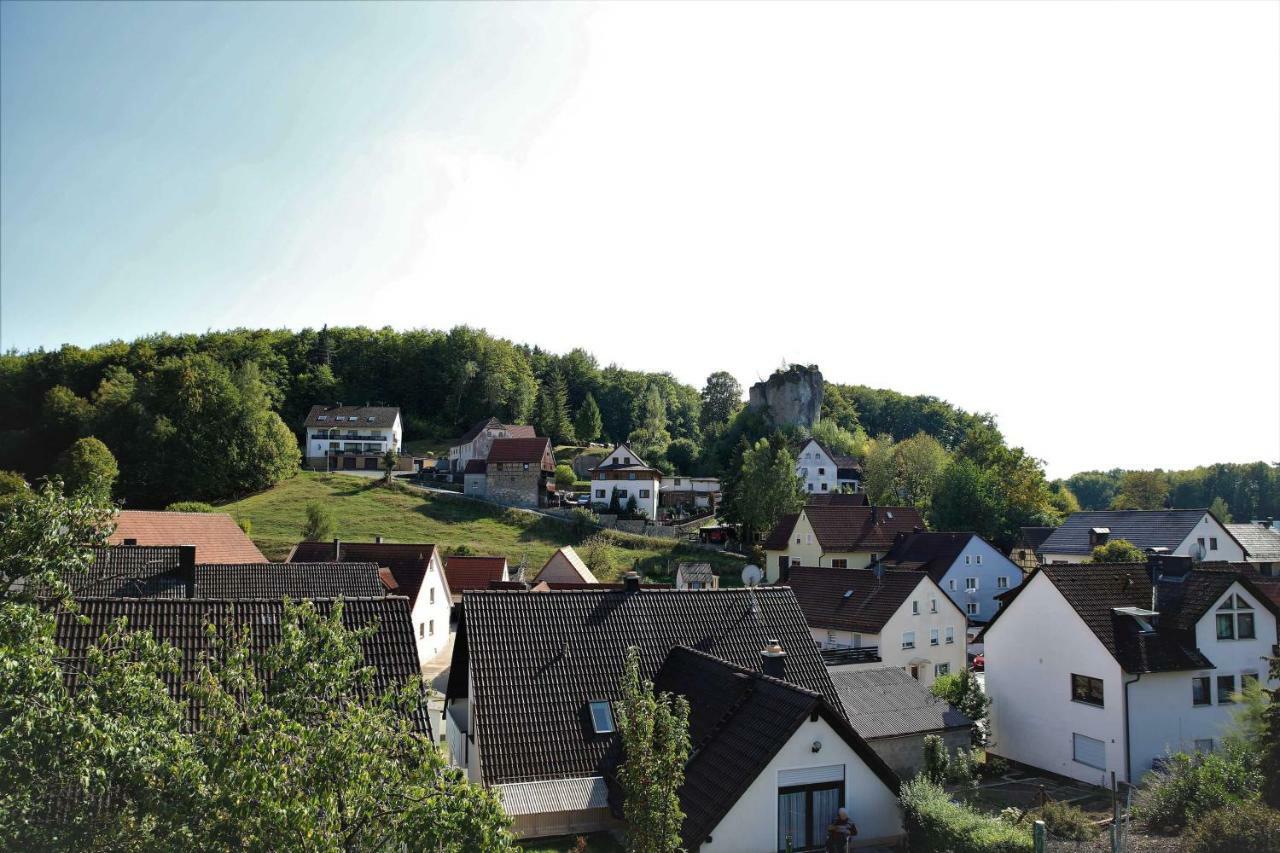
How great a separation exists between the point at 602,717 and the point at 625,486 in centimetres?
6407

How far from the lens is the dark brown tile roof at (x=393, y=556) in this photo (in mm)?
37531

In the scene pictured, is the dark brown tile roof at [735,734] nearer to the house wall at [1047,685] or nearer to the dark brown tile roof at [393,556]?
the house wall at [1047,685]

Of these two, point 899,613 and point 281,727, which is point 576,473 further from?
point 281,727

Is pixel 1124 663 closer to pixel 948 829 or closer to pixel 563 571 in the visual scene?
pixel 948 829

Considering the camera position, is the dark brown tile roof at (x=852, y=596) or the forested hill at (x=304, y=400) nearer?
the dark brown tile roof at (x=852, y=596)

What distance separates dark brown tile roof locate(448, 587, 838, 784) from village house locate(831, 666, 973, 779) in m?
2.39

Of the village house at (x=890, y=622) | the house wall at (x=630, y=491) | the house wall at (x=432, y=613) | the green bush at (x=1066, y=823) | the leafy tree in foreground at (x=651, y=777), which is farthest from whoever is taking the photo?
the house wall at (x=630, y=491)

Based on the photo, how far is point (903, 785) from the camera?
45.6ft

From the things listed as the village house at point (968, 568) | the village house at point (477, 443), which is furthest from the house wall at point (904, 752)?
the village house at point (477, 443)

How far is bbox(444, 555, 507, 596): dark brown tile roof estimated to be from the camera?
4616 cm

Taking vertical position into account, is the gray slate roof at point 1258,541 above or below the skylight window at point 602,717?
above

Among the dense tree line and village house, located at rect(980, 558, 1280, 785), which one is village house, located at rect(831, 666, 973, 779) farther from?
the dense tree line

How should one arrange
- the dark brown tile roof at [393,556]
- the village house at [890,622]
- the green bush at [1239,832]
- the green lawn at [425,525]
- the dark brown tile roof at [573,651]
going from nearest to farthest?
the green bush at [1239,832] < the dark brown tile roof at [573,651] < the village house at [890,622] < the dark brown tile roof at [393,556] < the green lawn at [425,525]

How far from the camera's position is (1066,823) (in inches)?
575
